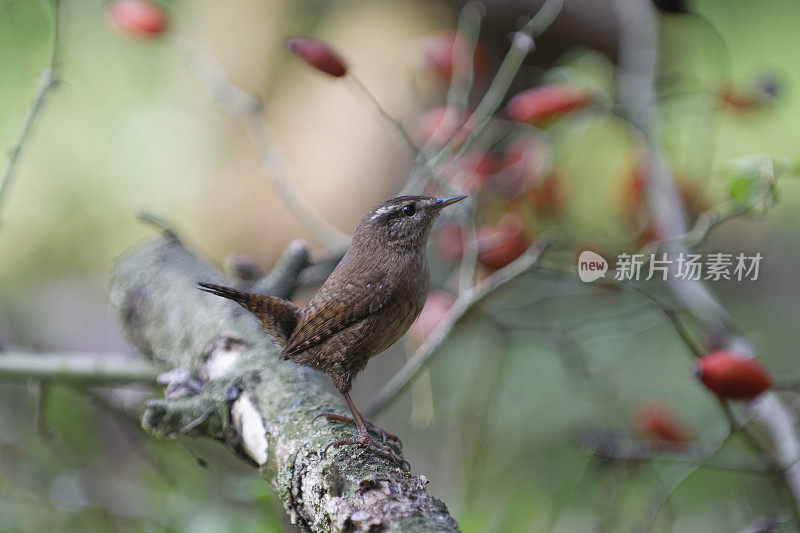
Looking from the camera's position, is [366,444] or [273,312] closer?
[366,444]

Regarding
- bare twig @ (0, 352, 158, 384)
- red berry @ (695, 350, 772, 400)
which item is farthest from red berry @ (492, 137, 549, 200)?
bare twig @ (0, 352, 158, 384)

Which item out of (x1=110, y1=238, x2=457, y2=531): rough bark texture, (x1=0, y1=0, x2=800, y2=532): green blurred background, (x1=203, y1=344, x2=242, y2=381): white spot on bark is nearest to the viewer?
(x1=110, y1=238, x2=457, y2=531): rough bark texture

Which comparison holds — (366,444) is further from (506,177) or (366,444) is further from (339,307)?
(506,177)

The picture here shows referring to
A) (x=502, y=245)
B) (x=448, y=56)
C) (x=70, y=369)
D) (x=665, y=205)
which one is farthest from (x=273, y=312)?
(x=665, y=205)

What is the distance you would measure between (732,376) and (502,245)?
0.77 meters

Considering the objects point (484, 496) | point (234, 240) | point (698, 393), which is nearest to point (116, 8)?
point (234, 240)

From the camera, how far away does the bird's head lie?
156 cm

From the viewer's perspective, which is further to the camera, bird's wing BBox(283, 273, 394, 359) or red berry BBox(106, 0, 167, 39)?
red berry BBox(106, 0, 167, 39)

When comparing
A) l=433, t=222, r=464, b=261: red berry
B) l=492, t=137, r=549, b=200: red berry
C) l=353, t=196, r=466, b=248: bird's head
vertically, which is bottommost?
l=433, t=222, r=464, b=261: red berry

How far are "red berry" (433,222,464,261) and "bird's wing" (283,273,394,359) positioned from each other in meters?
0.99

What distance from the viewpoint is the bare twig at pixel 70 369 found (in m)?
2.06

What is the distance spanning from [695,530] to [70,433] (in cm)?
229

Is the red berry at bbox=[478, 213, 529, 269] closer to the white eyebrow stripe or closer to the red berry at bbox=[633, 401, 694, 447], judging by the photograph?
the red berry at bbox=[633, 401, 694, 447]

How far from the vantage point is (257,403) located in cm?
162
